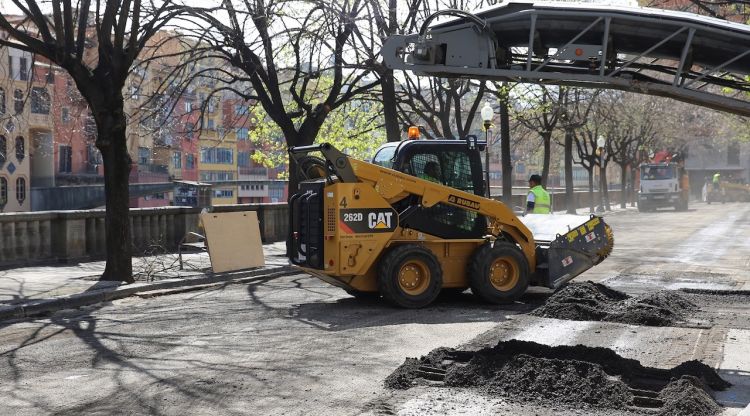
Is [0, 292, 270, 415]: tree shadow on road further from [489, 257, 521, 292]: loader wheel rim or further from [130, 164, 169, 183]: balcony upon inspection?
[130, 164, 169, 183]: balcony

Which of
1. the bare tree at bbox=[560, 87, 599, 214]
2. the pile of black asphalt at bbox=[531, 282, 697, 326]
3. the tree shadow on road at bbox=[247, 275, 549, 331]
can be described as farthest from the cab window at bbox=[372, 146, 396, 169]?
the bare tree at bbox=[560, 87, 599, 214]

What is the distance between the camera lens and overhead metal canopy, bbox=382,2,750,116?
28.2ft

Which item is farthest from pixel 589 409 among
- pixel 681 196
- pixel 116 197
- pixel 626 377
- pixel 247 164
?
pixel 247 164

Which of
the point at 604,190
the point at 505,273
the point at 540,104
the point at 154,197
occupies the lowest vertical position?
the point at 505,273

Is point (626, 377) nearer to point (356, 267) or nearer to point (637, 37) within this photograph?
point (637, 37)

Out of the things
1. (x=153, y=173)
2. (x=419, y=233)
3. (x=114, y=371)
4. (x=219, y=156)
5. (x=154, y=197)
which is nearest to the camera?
(x=114, y=371)

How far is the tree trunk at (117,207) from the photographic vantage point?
14.2 meters

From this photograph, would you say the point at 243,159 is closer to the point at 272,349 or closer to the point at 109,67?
the point at 109,67

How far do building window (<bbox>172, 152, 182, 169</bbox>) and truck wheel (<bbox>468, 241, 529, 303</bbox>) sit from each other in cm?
6218

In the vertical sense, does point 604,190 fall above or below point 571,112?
below

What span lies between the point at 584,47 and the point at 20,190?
50.2 meters

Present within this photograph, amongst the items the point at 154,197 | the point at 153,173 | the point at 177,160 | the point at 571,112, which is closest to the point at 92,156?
the point at 154,197

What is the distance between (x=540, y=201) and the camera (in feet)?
50.7

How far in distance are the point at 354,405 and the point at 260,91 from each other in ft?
49.9
